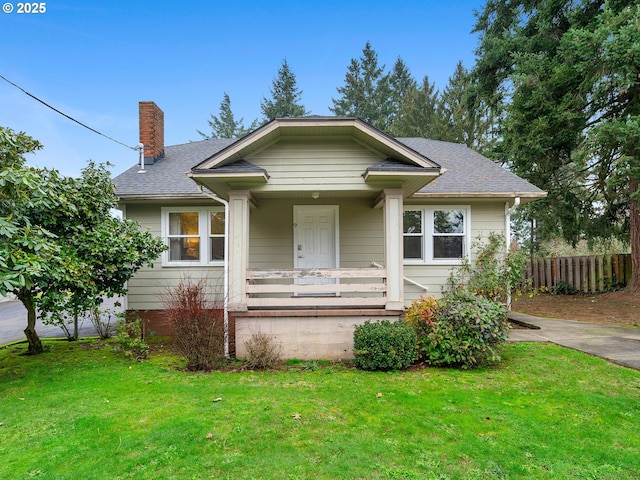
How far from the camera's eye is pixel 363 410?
13.9 ft

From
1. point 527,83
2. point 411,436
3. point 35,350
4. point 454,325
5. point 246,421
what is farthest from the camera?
point 527,83

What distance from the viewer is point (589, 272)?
44.4ft

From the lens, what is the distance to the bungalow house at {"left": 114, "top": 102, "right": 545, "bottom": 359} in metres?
6.45

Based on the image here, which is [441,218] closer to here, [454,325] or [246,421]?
[454,325]

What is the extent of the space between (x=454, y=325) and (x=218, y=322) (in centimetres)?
402

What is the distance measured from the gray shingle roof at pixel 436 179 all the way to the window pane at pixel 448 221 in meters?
0.69

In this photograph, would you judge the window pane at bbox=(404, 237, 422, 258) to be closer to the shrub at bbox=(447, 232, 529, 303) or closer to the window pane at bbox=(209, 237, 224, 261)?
the shrub at bbox=(447, 232, 529, 303)

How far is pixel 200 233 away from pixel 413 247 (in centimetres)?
540

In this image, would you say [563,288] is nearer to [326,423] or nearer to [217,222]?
[217,222]

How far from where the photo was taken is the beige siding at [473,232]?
8.91 m

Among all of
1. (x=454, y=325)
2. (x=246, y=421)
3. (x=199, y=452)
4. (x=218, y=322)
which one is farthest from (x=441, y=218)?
(x=199, y=452)

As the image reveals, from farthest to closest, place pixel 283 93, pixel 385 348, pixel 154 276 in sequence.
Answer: pixel 283 93 < pixel 154 276 < pixel 385 348

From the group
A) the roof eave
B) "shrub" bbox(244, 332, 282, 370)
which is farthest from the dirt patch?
"shrub" bbox(244, 332, 282, 370)

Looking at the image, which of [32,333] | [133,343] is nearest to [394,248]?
[133,343]
